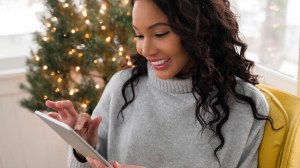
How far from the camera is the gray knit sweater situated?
111cm

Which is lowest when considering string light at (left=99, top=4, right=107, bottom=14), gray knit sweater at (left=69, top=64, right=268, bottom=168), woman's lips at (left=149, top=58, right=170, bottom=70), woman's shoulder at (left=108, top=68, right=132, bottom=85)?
gray knit sweater at (left=69, top=64, right=268, bottom=168)

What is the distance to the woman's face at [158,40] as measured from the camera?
1.01 metres

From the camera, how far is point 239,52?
123cm

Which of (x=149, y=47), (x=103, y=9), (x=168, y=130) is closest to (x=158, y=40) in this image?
(x=149, y=47)

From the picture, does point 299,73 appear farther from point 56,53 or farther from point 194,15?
point 56,53

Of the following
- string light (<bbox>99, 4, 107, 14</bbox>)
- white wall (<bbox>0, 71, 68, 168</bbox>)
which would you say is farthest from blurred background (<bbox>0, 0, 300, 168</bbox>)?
string light (<bbox>99, 4, 107, 14</bbox>)

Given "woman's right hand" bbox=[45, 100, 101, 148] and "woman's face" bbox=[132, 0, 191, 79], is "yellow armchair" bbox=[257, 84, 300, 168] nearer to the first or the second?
"woman's face" bbox=[132, 0, 191, 79]

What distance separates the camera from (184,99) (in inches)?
46.6

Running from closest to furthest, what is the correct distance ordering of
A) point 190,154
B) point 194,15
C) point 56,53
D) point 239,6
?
point 194,15 < point 190,154 < point 56,53 < point 239,6

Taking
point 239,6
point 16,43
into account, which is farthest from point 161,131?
point 16,43

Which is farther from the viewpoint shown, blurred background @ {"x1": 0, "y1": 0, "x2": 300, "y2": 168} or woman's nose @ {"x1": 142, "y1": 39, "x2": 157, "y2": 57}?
blurred background @ {"x1": 0, "y1": 0, "x2": 300, "y2": 168}

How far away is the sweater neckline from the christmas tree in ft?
1.51

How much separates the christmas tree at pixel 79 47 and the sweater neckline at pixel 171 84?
460mm

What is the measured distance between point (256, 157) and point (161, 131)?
0.32 meters
